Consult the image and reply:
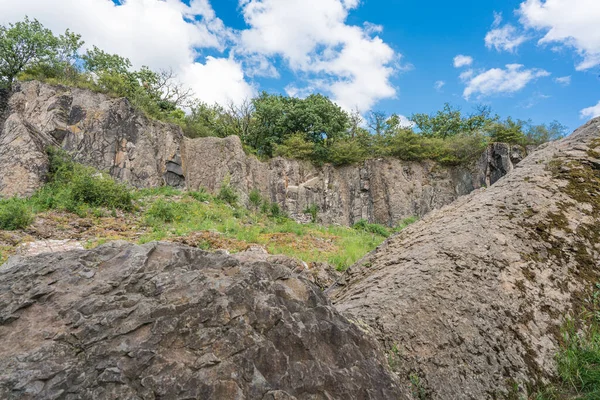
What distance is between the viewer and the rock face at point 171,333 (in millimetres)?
1243

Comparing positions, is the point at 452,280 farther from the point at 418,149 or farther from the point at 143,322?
the point at 418,149

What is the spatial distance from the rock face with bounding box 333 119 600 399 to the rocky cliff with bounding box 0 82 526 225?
14777 millimetres

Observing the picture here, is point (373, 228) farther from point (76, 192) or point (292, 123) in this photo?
point (76, 192)

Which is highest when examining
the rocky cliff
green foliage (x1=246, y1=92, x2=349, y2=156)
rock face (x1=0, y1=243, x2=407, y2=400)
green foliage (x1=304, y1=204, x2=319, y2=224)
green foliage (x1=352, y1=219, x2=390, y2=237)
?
green foliage (x1=246, y1=92, x2=349, y2=156)

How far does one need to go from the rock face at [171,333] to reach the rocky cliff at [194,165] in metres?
14.2

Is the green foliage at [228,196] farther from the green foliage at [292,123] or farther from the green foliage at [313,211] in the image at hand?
the green foliage at [292,123]

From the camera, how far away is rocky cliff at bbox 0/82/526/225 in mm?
14316

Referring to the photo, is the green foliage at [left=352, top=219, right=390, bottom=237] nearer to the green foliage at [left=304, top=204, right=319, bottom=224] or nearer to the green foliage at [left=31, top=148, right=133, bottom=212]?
the green foliage at [left=304, top=204, right=319, bottom=224]

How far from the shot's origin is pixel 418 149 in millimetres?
23531

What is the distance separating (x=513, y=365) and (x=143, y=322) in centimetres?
187

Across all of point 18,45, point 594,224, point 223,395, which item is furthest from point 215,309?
point 18,45

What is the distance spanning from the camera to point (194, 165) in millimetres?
20188

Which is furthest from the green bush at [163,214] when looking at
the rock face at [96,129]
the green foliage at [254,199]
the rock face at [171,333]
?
the rock face at [171,333]

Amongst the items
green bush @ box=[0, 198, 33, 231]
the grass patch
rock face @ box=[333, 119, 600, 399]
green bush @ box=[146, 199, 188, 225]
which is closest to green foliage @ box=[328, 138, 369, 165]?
green bush @ box=[146, 199, 188, 225]
